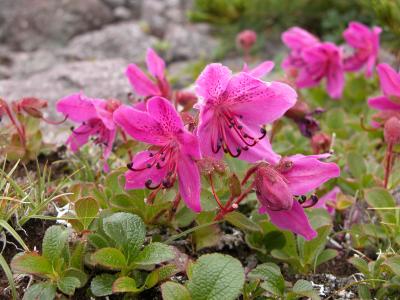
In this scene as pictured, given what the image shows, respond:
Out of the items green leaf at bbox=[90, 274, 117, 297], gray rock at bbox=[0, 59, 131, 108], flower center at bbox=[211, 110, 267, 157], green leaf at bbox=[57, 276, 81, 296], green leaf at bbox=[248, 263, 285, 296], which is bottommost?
gray rock at bbox=[0, 59, 131, 108]

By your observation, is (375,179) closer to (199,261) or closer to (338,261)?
(338,261)

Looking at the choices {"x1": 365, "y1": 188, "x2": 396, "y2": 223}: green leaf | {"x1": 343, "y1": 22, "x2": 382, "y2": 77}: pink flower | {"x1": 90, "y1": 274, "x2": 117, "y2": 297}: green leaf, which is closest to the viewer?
{"x1": 90, "y1": 274, "x2": 117, "y2": 297}: green leaf

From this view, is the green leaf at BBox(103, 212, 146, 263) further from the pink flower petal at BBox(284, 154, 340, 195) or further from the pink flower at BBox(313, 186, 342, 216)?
the pink flower at BBox(313, 186, 342, 216)

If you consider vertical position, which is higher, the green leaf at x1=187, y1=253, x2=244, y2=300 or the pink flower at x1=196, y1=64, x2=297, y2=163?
the pink flower at x1=196, y1=64, x2=297, y2=163

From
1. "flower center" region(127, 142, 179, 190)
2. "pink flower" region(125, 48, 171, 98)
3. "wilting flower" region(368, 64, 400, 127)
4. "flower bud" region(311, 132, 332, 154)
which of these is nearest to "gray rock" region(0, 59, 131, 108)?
"pink flower" region(125, 48, 171, 98)

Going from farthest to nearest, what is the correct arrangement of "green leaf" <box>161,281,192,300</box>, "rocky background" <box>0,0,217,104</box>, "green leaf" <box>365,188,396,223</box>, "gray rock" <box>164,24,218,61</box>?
"gray rock" <box>164,24,218,61</box>, "rocky background" <box>0,0,217,104</box>, "green leaf" <box>365,188,396,223</box>, "green leaf" <box>161,281,192,300</box>

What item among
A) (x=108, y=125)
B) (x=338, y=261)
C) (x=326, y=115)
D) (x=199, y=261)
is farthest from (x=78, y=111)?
(x=326, y=115)

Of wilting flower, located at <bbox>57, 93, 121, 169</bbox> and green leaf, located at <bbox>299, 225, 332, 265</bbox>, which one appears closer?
green leaf, located at <bbox>299, 225, 332, 265</bbox>

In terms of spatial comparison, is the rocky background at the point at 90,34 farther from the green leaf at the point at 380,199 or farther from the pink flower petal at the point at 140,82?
the green leaf at the point at 380,199
